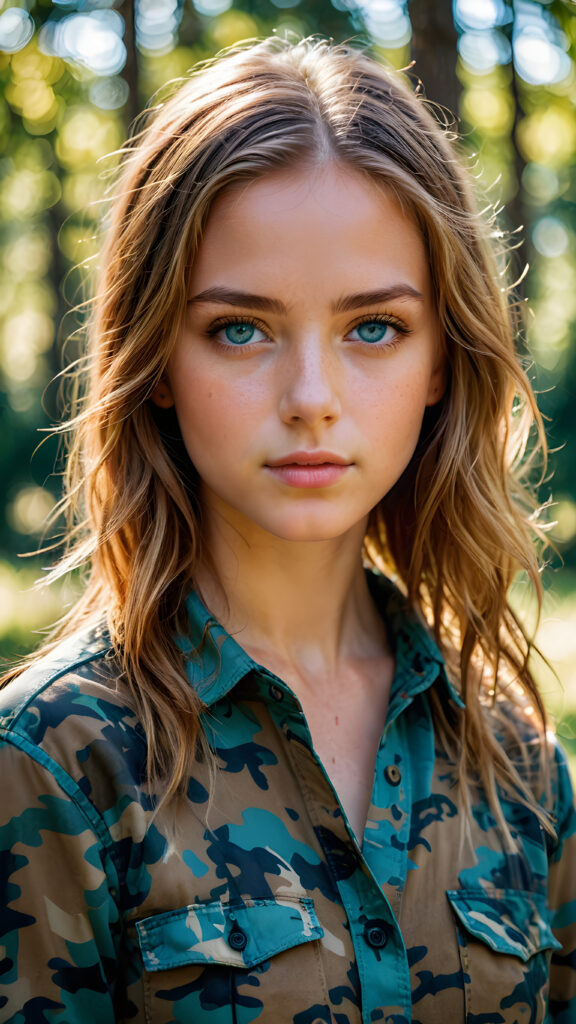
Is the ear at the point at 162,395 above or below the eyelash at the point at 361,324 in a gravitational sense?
below

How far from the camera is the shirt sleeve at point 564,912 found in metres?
1.79

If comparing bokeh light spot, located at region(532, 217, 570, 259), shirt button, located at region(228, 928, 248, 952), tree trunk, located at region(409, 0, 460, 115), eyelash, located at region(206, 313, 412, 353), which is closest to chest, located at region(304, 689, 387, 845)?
shirt button, located at region(228, 928, 248, 952)

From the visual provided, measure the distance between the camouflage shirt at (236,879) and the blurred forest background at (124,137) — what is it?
1.11 meters

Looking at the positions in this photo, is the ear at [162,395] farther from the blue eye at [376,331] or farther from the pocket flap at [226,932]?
the pocket flap at [226,932]

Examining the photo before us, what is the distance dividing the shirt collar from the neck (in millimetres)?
74

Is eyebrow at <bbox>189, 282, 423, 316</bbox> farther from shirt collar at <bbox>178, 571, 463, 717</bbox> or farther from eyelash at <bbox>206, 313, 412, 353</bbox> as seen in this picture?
shirt collar at <bbox>178, 571, 463, 717</bbox>

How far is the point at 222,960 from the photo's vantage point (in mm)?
1376

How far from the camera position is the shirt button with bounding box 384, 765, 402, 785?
1623 millimetres

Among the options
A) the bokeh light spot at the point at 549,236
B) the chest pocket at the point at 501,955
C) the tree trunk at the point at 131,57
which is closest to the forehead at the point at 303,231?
the chest pocket at the point at 501,955

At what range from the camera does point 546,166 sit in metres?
8.15

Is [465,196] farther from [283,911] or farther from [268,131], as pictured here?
[283,911]

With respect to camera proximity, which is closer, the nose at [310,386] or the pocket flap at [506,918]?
the nose at [310,386]

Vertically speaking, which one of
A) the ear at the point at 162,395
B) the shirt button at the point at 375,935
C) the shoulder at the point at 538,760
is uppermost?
the ear at the point at 162,395

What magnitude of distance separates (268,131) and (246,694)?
925mm
